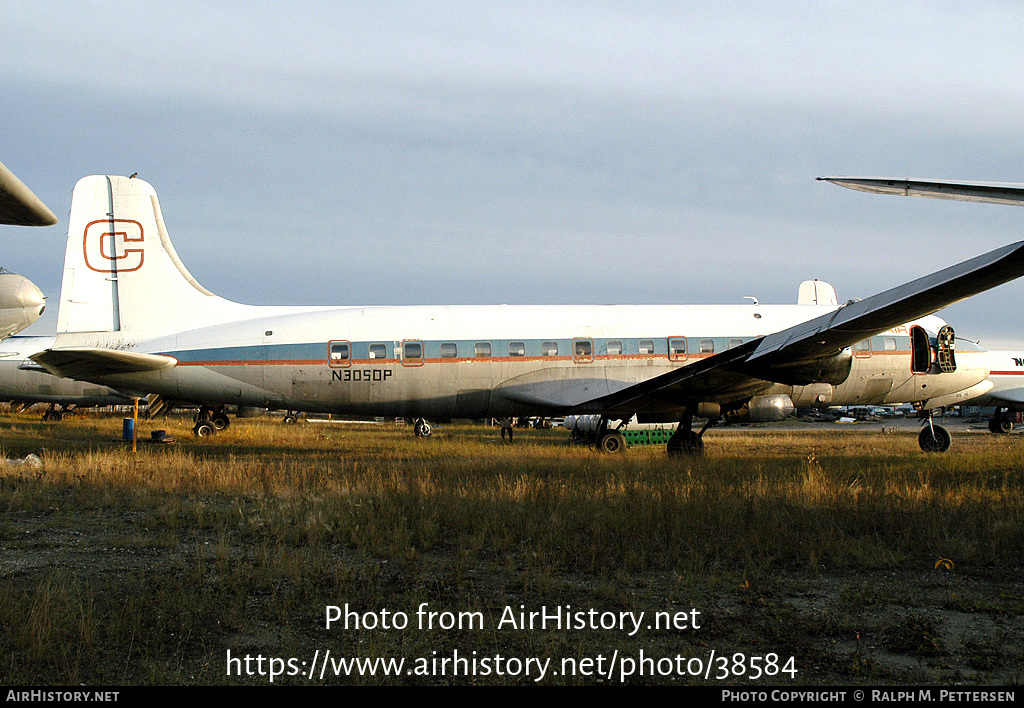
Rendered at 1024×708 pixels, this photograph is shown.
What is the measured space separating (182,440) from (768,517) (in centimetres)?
2385

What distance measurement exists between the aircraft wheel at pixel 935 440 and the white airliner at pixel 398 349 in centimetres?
254

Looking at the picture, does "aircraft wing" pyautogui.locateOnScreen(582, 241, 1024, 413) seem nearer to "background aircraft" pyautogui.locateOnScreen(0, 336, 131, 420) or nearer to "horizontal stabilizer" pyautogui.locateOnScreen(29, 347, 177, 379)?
"horizontal stabilizer" pyautogui.locateOnScreen(29, 347, 177, 379)

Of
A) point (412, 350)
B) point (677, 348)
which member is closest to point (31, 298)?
point (412, 350)

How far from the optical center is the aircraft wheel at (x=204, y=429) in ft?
95.7

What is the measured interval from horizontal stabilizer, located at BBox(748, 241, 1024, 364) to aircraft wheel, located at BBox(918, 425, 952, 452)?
359 inches

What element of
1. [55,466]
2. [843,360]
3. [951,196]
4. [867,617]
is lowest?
[867,617]

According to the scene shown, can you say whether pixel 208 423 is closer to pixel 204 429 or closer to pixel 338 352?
pixel 204 429

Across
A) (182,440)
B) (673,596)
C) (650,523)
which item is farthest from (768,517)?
(182,440)

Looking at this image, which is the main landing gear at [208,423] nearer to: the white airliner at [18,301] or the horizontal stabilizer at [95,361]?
the horizontal stabilizer at [95,361]

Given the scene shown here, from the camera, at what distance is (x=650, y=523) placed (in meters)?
8.81

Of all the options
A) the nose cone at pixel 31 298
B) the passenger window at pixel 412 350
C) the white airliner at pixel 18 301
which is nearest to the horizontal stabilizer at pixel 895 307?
the passenger window at pixel 412 350

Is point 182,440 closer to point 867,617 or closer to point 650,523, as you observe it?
point 650,523

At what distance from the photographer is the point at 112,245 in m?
18.4

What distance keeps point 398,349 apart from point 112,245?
787 centimetres
